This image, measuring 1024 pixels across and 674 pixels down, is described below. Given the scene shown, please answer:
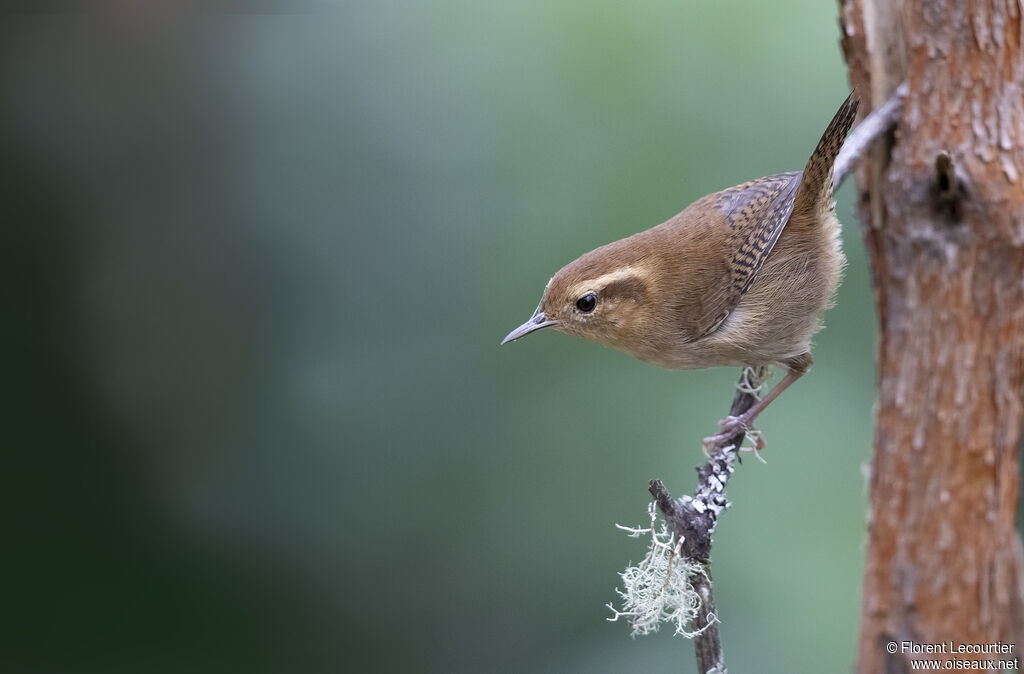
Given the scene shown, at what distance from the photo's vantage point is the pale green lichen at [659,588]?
83.6 inches

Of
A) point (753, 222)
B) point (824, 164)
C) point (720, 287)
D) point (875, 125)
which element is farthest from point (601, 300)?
point (875, 125)

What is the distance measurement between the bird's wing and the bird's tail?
0.06 meters

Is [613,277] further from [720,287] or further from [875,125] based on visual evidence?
[875,125]

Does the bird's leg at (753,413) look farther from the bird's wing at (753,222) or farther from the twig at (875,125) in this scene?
the twig at (875,125)

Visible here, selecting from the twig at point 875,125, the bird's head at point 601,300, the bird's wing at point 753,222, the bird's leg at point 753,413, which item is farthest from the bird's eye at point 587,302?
the twig at point 875,125

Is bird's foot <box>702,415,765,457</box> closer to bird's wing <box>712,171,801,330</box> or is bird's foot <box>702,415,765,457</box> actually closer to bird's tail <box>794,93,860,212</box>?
bird's wing <box>712,171,801,330</box>

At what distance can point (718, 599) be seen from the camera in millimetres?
3023

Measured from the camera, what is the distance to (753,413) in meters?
2.54

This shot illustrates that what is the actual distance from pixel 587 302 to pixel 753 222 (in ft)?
1.68

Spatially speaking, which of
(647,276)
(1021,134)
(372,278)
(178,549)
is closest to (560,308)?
(647,276)

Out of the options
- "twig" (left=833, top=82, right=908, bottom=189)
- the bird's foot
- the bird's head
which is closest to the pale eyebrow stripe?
the bird's head

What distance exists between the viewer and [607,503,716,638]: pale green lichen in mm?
2123

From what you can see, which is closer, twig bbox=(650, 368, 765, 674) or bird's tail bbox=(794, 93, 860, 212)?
twig bbox=(650, 368, 765, 674)

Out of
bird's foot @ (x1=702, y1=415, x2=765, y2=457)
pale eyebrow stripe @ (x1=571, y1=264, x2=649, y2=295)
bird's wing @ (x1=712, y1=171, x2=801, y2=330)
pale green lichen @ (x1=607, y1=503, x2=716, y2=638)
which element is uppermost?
bird's wing @ (x1=712, y1=171, x2=801, y2=330)
